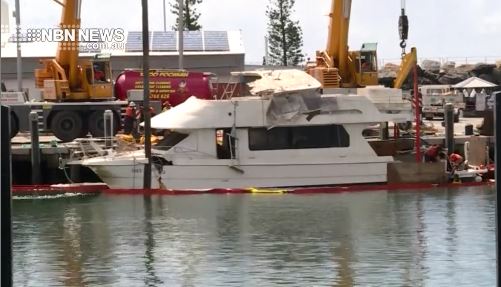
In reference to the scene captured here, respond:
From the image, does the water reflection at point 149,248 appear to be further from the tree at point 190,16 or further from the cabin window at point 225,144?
the tree at point 190,16

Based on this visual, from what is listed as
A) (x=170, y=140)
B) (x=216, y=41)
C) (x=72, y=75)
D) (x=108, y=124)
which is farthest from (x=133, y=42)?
(x=170, y=140)

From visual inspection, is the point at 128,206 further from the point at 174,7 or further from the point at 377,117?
the point at 174,7

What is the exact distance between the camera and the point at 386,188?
26188mm

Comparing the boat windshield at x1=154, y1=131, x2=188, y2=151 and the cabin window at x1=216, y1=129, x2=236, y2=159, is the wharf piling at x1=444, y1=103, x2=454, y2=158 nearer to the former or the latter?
the cabin window at x1=216, y1=129, x2=236, y2=159

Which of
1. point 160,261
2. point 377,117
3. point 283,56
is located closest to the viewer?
point 160,261

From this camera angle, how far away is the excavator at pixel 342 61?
33.1 meters

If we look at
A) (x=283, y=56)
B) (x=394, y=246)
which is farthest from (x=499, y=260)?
(x=283, y=56)

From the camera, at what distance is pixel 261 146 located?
25.5 meters

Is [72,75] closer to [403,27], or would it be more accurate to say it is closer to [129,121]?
[129,121]

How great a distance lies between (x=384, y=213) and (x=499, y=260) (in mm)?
18062

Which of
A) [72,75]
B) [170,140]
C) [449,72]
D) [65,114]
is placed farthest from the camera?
[449,72]

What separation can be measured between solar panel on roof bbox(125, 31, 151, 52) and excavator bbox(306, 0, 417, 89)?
22.4 m

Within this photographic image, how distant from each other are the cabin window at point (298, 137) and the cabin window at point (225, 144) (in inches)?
20.7

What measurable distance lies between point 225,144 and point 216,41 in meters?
32.8
